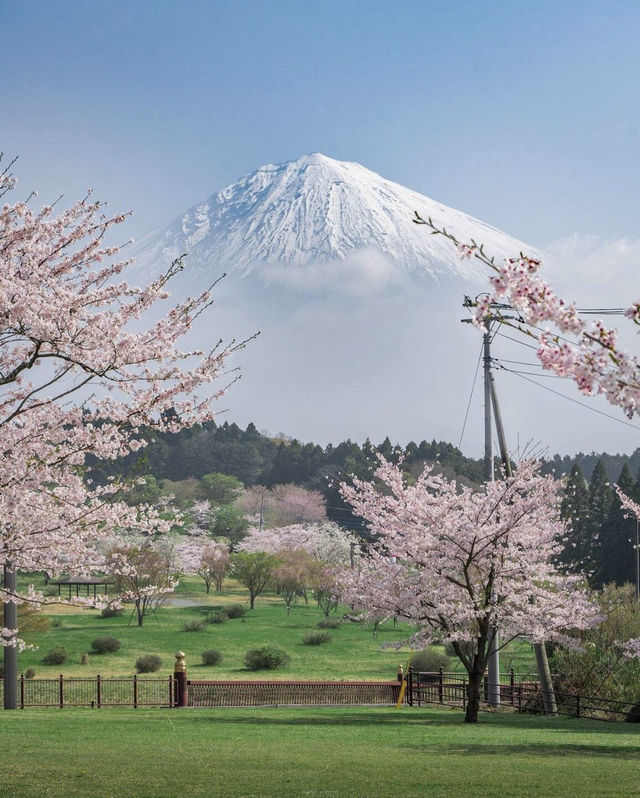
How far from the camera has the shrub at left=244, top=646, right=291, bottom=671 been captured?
4447 centimetres

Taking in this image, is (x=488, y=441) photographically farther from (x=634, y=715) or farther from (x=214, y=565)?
(x=214, y=565)

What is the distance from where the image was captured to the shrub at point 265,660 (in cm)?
4447

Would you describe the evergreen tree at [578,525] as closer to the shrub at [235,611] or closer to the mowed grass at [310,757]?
the shrub at [235,611]

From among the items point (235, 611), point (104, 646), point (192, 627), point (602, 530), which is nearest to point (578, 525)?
point (602, 530)

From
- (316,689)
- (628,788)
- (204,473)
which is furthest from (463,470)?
(628,788)

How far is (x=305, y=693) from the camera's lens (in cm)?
3173

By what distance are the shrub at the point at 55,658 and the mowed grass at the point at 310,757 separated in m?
22.1

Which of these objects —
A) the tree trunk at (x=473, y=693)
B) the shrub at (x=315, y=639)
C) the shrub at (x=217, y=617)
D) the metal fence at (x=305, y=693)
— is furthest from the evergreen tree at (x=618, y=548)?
the tree trunk at (x=473, y=693)

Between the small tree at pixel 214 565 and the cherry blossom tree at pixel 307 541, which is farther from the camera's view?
the cherry blossom tree at pixel 307 541

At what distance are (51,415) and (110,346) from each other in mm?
1930

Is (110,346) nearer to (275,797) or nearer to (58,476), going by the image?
(58,476)

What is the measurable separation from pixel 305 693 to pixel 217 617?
100 feet

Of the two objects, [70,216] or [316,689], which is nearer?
[70,216]

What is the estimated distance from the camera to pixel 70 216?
38.2 feet
